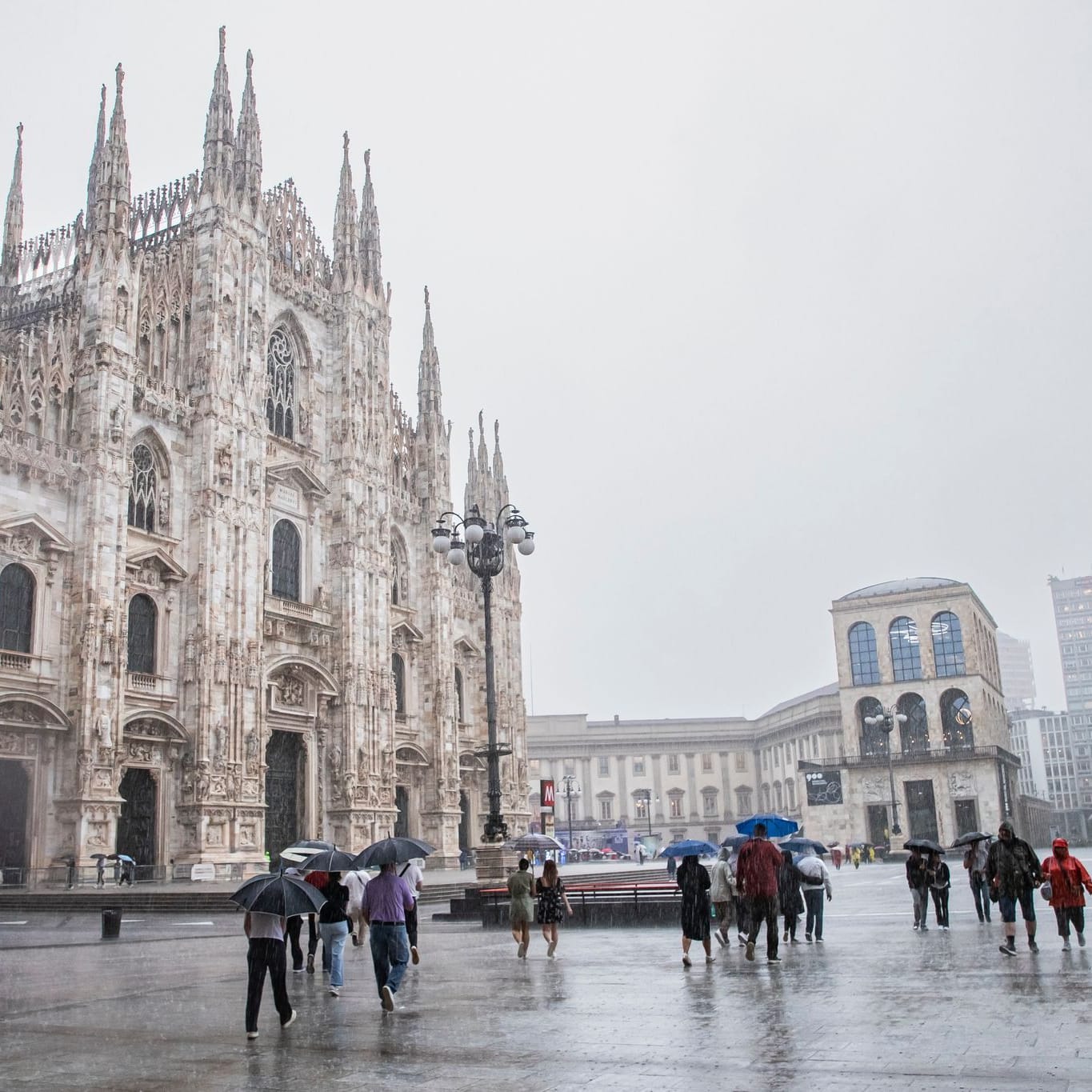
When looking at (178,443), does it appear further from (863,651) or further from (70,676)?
(863,651)

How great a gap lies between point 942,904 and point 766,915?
5.08 metres

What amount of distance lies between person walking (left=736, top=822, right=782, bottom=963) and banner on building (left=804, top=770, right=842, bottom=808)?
66.0 metres

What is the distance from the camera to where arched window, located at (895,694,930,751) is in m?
79.7

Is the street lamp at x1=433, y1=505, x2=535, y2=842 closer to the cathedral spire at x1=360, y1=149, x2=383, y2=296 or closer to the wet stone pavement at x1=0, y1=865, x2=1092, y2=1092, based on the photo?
the wet stone pavement at x1=0, y1=865, x2=1092, y2=1092

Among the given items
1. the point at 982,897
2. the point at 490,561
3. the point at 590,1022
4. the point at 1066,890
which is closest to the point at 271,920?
the point at 590,1022

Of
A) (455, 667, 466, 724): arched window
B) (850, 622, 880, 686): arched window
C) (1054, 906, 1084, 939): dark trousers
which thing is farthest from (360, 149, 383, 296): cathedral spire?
(850, 622, 880, 686): arched window

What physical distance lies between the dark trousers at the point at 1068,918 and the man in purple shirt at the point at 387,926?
8098 millimetres

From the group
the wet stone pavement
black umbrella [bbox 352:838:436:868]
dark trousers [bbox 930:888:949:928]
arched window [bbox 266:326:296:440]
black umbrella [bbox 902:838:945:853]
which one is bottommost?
the wet stone pavement

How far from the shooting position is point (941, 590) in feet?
263

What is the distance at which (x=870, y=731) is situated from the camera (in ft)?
262

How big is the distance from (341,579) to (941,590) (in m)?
49.2

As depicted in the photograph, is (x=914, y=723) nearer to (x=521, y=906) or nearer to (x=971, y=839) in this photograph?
(x=971, y=839)

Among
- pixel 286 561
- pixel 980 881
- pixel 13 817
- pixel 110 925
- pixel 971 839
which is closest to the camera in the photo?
pixel 971 839

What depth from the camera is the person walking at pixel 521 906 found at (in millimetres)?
16297
